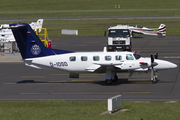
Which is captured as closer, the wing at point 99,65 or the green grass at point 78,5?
the wing at point 99,65

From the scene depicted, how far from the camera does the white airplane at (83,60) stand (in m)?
26.1

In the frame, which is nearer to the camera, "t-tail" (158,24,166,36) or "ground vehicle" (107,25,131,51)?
"ground vehicle" (107,25,131,51)

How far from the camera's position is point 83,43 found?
5303 centimetres

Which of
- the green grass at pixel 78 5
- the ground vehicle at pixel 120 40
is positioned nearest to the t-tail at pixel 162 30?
the ground vehicle at pixel 120 40

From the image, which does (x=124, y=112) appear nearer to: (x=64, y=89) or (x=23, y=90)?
(x=64, y=89)

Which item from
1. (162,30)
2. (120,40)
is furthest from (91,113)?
(162,30)

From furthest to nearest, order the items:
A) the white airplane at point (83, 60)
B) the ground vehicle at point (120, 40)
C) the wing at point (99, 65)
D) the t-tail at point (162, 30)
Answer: the t-tail at point (162, 30), the ground vehicle at point (120, 40), the white airplane at point (83, 60), the wing at point (99, 65)

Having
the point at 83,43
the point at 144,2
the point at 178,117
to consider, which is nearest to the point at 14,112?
the point at 178,117

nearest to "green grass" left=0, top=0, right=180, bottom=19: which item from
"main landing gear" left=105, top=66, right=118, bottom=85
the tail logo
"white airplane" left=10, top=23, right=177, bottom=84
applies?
"white airplane" left=10, top=23, right=177, bottom=84

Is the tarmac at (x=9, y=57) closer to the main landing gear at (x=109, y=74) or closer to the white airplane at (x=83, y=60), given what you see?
the white airplane at (x=83, y=60)

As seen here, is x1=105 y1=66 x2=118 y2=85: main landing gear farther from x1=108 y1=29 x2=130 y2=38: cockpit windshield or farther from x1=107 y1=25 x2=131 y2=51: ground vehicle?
x1=108 y1=29 x2=130 y2=38: cockpit windshield

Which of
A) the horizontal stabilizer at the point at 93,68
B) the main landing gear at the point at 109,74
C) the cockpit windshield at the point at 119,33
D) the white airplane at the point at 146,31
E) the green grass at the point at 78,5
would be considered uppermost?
the green grass at the point at 78,5

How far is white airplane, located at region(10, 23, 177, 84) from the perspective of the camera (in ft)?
85.7

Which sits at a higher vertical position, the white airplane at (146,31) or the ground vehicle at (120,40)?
the white airplane at (146,31)
